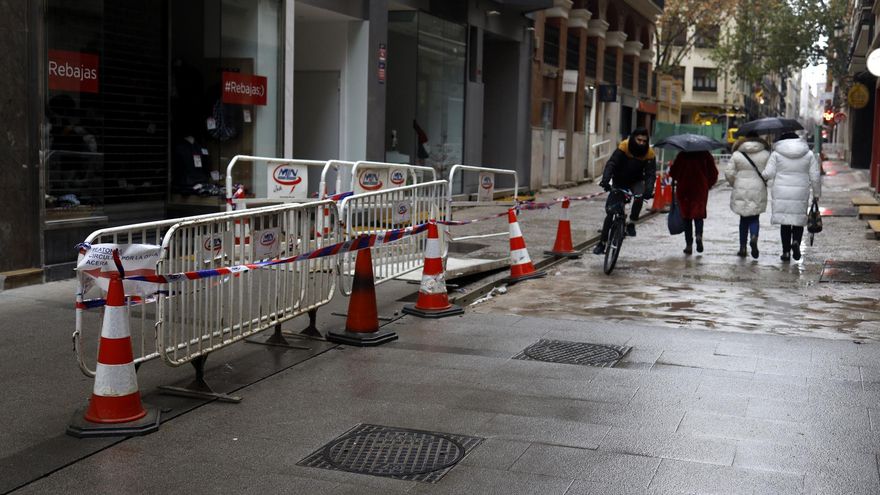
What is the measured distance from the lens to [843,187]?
31.9 metres

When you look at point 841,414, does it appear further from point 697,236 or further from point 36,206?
point 697,236

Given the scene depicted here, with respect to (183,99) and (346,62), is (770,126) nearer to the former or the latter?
(346,62)

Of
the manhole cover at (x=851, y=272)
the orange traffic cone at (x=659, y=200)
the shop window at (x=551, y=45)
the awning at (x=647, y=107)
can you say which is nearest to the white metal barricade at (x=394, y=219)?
the manhole cover at (x=851, y=272)

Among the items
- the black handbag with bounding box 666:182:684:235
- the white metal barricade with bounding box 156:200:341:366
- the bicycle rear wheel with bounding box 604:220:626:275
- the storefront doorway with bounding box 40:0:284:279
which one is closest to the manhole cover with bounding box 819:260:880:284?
the black handbag with bounding box 666:182:684:235

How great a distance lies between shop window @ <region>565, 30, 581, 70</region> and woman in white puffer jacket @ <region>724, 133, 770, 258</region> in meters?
17.8

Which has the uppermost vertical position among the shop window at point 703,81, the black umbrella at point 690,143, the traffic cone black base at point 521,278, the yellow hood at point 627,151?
the shop window at point 703,81

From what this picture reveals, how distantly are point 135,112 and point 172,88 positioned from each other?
0.80 m

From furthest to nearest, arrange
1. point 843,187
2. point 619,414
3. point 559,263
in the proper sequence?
point 843,187
point 559,263
point 619,414

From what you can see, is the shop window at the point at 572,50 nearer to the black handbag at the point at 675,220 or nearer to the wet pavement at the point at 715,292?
the wet pavement at the point at 715,292

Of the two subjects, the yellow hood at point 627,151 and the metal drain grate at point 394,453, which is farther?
the yellow hood at point 627,151

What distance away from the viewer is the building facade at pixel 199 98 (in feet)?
34.0

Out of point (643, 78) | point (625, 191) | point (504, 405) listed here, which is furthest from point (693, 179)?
point (643, 78)

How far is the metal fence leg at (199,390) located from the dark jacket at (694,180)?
970 cm

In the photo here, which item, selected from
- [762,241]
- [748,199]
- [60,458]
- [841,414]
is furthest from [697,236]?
[60,458]
